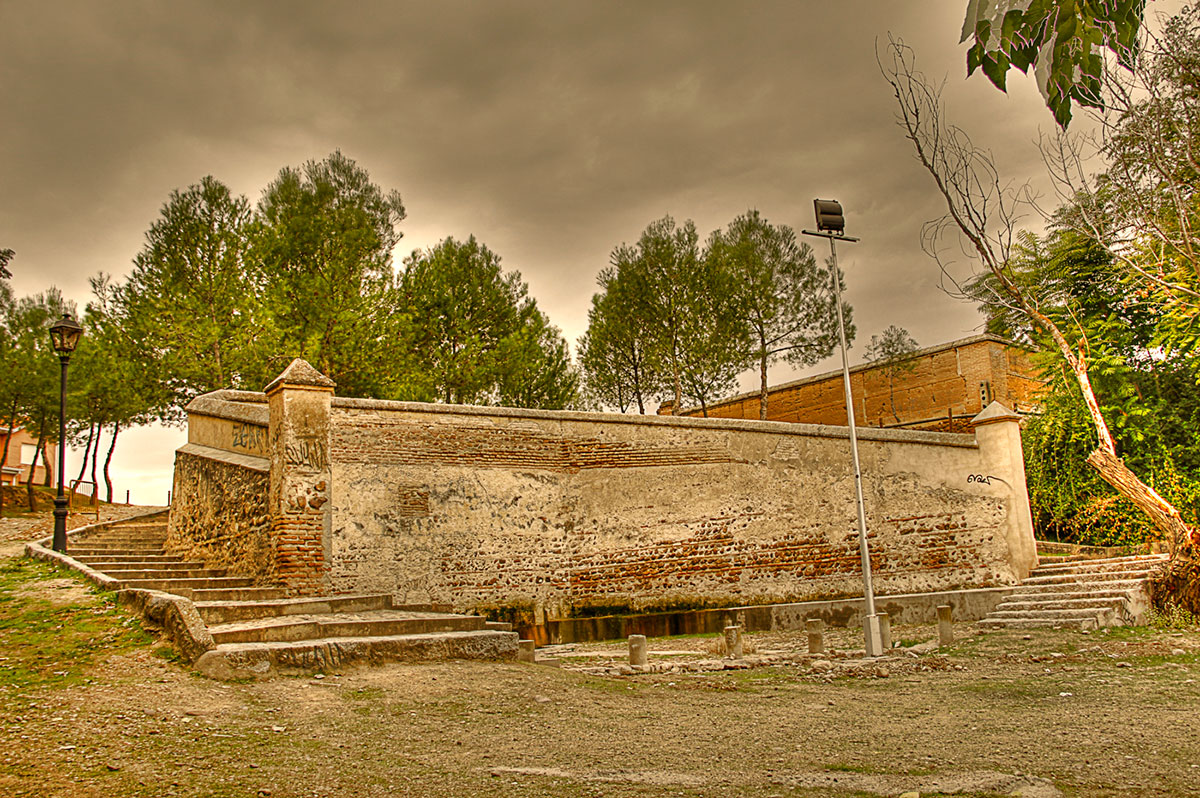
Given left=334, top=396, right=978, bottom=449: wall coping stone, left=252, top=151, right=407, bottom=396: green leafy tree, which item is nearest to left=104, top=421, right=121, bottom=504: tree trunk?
left=252, top=151, right=407, bottom=396: green leafy tree

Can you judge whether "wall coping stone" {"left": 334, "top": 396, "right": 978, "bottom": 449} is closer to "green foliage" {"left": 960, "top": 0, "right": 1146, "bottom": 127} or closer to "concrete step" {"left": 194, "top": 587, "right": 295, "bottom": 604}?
"concrete step" {"left": 194, "top": 587, "right": 295, "bottom": 604}

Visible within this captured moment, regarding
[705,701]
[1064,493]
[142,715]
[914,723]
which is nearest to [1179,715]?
[914,723]

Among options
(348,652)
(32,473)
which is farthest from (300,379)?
(32,473)

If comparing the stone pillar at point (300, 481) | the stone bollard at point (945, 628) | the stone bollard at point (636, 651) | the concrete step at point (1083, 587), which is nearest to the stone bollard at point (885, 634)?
the stone bollard at point (945, 628)

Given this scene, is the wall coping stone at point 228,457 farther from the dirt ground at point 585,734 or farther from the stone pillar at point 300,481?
the dirt ground at point 585,734

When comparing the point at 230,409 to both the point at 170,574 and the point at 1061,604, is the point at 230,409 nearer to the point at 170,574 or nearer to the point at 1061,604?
the point at 170,574

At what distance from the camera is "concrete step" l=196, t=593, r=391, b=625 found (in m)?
7.58

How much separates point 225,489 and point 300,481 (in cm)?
214

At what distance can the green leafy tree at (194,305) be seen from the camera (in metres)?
19.6

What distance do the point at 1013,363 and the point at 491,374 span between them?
16317 millimetres

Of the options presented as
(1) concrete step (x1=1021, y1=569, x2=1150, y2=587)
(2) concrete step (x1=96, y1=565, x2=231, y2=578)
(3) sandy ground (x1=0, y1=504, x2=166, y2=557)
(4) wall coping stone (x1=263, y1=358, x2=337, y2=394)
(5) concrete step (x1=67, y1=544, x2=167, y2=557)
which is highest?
(4) wall coping stone (x1=263, y1=358, x2=337, y2=394)

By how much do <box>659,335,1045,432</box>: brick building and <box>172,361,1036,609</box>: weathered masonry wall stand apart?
253 inches

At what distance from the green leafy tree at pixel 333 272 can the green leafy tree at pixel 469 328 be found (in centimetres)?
126

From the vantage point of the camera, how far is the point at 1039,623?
11.3 m
